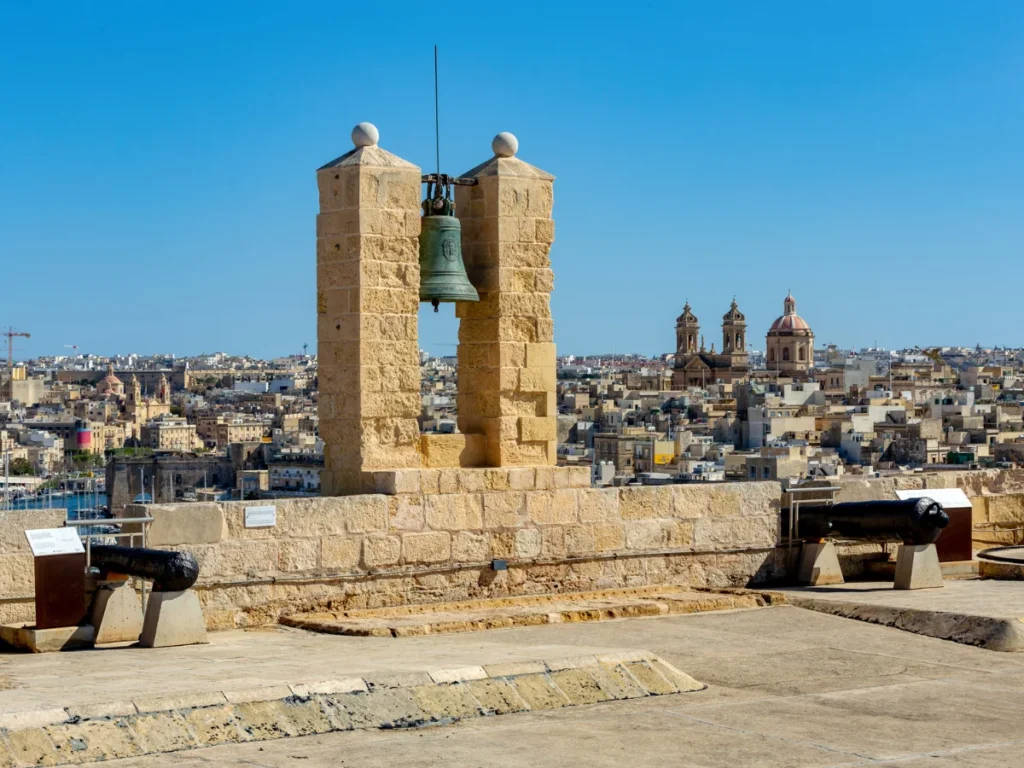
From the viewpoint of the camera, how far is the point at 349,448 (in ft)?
28.4

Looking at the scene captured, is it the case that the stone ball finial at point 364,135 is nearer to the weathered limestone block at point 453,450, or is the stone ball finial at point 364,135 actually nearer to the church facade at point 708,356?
the weathered limestone block at point 453,450

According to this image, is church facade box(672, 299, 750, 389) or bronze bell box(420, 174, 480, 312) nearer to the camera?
bronze bell box(420, 174, 480, 312)

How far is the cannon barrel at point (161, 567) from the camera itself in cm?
713

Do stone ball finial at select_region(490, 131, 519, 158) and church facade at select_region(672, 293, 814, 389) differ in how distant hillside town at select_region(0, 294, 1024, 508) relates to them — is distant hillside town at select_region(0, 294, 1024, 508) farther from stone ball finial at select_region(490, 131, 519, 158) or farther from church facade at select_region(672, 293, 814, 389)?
stone ball finial at select_region(490, 131, 519, 158)

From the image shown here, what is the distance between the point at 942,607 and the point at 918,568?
0.99 m

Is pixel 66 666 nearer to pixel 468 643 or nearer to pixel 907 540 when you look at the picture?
pixel 468 643

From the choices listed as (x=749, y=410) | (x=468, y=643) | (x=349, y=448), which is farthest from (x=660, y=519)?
(x=749, y=410)

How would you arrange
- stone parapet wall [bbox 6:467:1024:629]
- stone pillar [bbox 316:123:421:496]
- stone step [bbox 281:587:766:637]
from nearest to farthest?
stone step [bbox 281:587:766:637], stone parapet wall [bbox 6:467:1024:629], stone pillar [bbox 316:123:421:496]

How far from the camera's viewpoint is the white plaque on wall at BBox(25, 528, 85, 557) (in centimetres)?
724

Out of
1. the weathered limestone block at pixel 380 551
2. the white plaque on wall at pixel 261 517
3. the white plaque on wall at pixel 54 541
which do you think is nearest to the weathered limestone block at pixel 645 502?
the weathered limestone block at pixel 380 551

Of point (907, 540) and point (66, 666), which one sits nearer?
point (66, 666)

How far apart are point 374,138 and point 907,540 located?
10.6 feet

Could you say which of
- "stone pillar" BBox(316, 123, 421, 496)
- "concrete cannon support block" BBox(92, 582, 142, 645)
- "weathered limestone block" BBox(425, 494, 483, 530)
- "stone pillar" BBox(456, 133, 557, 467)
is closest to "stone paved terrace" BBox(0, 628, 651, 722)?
"concrete cannon support block" BBox(92, 582, 142, 645)

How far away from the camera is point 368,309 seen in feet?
27.9
